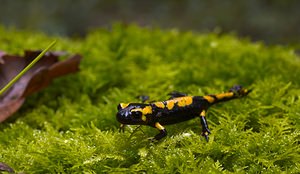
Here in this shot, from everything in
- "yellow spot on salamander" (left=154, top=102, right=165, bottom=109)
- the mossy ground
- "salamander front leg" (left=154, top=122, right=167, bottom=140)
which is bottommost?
the mossy ground

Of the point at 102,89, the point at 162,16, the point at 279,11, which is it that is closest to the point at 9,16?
the point at 162,16

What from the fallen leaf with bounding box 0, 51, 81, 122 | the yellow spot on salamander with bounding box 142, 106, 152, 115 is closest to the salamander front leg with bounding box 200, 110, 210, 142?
the yellow spot on salamander with bounding box 142, 106, 152, 115

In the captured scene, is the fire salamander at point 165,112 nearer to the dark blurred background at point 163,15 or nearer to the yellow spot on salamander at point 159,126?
the yellow spot on salamander at point 159,126

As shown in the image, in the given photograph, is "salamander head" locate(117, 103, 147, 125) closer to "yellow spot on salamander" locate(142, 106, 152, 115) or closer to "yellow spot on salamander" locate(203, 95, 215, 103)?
"yellow spot on salamander" locate(142, 106, 152, 115)

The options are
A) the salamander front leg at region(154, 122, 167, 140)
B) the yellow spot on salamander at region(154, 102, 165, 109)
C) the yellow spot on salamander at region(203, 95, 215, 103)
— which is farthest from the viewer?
→ the yellow spot on salamander at region(203, 95, 215, 103)

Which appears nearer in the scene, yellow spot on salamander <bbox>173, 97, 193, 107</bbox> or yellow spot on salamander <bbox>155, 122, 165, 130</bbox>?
yellow spot on salamander <bbox>155, 122, 165, 130</bbox>
